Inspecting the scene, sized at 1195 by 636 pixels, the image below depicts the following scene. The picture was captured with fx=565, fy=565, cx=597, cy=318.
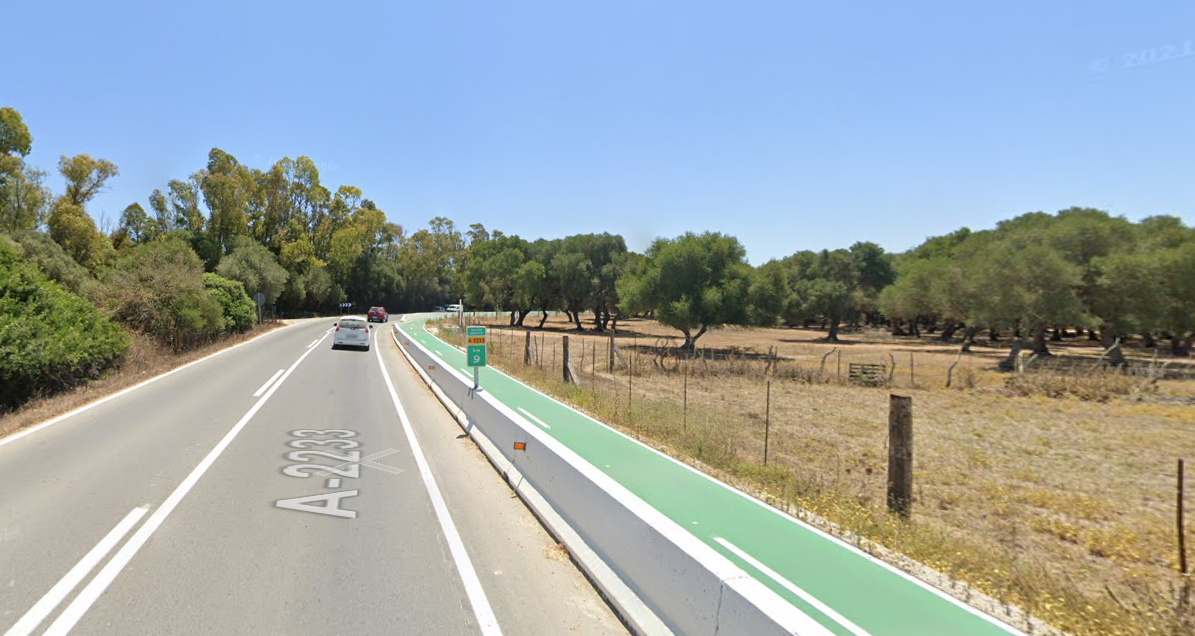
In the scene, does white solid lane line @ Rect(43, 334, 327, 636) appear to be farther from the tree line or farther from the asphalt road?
the tree line

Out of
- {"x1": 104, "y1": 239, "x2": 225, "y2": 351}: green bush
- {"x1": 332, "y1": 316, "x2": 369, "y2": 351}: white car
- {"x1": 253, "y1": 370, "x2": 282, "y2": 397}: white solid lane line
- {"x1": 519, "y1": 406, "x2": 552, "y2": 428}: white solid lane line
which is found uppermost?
{"x1": 104, "y1": 239, "x2": 225, "y2": 351}: green bush

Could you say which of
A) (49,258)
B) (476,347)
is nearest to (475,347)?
(476,347)

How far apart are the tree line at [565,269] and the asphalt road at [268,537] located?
8865 mm

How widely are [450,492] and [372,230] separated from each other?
273 feet

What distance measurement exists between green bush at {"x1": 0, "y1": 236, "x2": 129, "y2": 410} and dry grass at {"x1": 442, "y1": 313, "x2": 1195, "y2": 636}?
10.7 meters

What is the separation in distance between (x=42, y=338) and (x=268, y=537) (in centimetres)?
1114

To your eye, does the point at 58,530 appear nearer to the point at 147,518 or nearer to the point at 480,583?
the point at 147,518

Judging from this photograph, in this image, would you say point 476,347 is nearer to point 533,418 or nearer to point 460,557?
point 533,418

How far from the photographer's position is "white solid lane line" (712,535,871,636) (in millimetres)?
3209

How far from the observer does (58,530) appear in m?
5.05

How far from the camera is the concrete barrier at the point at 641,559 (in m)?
2.98

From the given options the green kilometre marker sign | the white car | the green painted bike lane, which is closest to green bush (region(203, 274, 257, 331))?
the white car

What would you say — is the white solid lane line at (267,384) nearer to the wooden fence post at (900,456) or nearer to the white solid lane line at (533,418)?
the white solid lane line at (533,418)

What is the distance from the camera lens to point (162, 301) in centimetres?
2172
